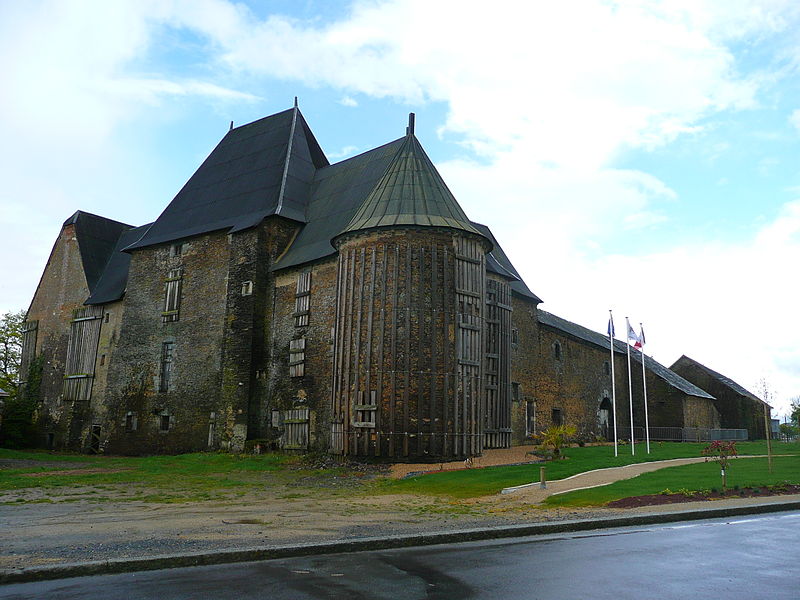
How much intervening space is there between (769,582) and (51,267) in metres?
45.4

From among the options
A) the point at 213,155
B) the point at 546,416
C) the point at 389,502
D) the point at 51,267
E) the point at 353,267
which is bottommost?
the point at 389,502

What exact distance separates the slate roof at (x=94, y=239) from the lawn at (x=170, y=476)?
51.4 ft

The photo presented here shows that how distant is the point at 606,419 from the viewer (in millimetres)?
40531

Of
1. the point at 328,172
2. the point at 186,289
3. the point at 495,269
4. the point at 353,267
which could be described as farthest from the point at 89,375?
the point at 495,269

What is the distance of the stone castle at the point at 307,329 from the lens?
76.1 feet

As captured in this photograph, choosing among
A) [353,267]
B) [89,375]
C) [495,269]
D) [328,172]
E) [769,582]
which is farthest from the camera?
[89,375]

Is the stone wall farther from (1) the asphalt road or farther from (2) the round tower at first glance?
(1) the asphalt road

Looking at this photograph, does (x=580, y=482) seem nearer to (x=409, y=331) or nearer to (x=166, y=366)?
(x=409, y=331)

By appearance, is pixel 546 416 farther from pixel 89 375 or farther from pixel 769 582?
pixel 769 582

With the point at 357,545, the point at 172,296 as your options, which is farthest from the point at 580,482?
the point at 172,296

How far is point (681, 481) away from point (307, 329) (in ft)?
51.4

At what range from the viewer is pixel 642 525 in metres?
10.8

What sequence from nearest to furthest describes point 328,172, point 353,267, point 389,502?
point 389,502, point 353,267, point 328,172

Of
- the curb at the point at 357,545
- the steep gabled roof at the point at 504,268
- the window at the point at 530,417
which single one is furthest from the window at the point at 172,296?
the curb at the point at 357,545
